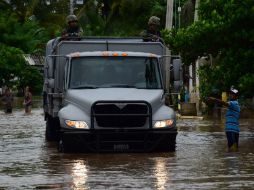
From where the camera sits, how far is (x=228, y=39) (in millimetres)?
28234

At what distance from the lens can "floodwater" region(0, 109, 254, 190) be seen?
15758 millimetres

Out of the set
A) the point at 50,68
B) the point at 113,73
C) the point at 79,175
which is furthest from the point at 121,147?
the point at 79,175

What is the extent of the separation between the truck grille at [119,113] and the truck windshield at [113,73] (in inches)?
50.8

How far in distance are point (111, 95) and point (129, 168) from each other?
3.49m

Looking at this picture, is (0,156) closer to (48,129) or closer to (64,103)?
(64,103)

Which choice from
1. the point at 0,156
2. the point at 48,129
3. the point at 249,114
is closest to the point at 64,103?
the point at 0,156

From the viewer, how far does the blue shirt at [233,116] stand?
23.3 meters

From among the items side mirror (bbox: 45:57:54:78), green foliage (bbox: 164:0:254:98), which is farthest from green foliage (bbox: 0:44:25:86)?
side mirror (bbox: 45:57:54:78)

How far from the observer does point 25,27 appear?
301 ft

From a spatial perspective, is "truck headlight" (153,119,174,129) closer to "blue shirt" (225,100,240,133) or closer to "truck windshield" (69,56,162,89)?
"truck windshield" (69,56,162,89)

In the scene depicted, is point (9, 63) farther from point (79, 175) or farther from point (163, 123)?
point (79, 175)

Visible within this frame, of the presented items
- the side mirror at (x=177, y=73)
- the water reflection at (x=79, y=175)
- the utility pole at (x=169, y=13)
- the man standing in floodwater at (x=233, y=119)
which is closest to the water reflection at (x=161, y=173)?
the water reflection at (x=79, y=175)

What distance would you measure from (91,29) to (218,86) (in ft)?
168

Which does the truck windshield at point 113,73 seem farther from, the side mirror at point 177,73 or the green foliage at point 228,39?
the green foliage at point 228,39
